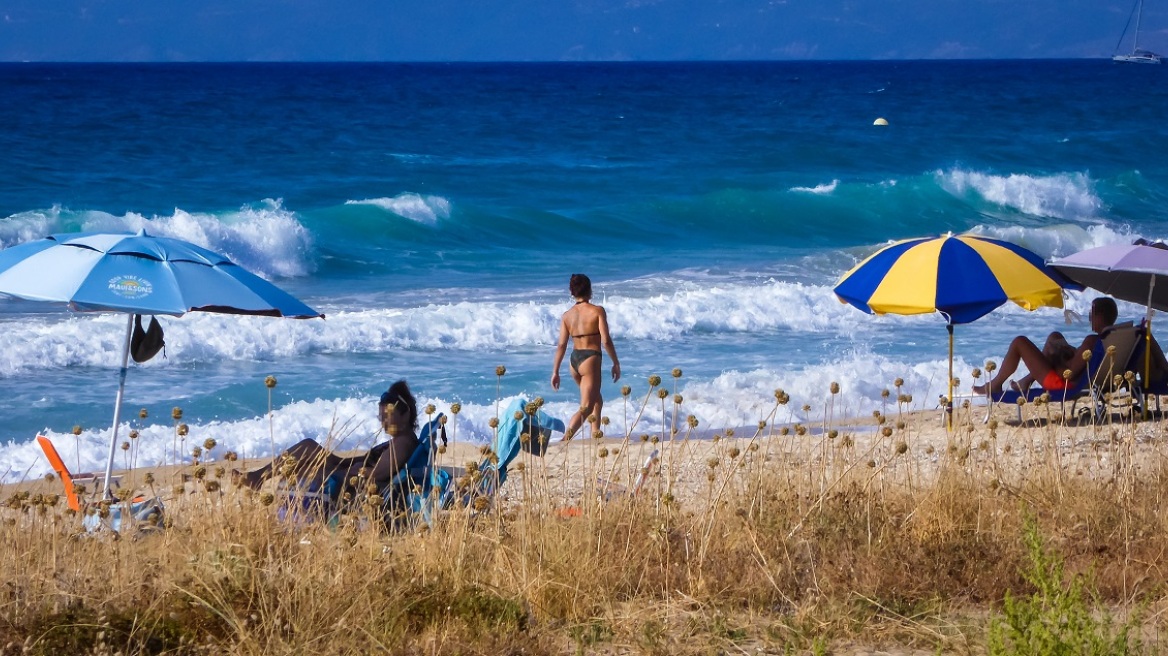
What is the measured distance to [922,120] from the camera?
51.3 meters

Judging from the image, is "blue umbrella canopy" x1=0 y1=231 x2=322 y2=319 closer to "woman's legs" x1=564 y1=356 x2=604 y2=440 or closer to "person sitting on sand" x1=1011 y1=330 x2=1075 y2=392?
"woman's legs" x1=564 y1=356 x2=604 y2=440

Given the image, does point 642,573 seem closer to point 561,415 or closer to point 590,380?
point 590,380

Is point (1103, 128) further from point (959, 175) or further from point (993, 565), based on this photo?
point (993, 565)

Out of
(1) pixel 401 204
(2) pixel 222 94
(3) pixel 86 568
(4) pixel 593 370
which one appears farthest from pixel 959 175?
(2) pixel 222 94

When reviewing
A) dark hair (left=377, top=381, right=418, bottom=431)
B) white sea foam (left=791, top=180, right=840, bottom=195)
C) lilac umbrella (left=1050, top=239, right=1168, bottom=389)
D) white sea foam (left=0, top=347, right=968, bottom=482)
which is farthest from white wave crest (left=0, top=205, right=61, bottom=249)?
lilac umbrella (left=1050, top=239, right=1168, bottom=389)

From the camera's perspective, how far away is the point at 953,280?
7414mm

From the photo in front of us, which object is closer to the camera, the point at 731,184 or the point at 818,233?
the point at 818,233

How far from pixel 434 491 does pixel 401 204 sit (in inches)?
836

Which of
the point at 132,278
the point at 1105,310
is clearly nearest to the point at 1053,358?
the point at 1105,310

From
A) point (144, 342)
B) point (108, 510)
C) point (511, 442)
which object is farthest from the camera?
point (144, 342)

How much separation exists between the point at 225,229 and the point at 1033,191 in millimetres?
20812

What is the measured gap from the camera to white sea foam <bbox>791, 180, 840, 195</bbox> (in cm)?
2998

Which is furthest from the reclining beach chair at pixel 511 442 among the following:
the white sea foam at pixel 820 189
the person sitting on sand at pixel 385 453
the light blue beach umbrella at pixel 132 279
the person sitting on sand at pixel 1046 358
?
the white sea foam at pixel 820 189

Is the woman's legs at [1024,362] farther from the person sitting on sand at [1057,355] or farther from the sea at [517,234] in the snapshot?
the sea at [517,234]
